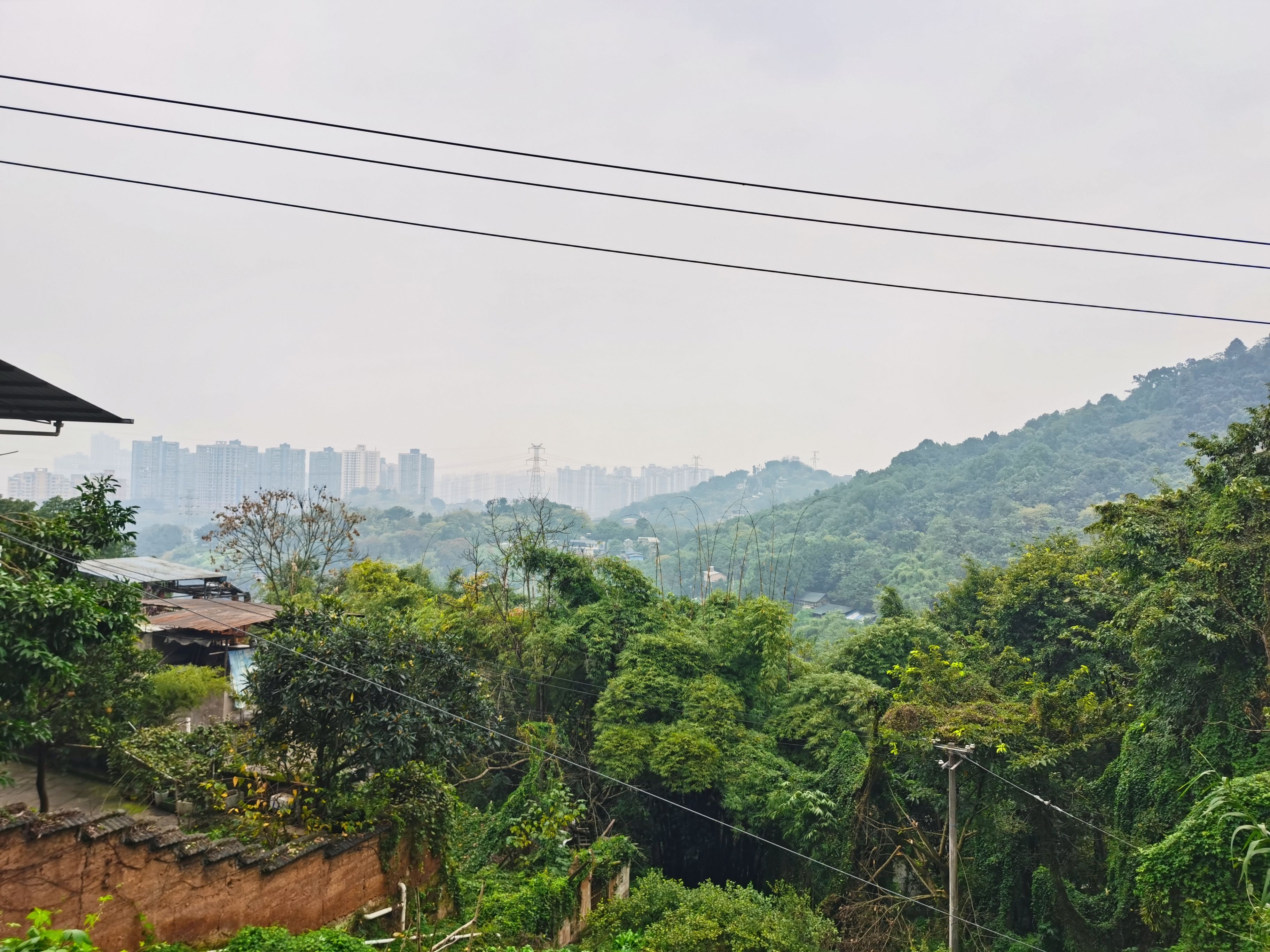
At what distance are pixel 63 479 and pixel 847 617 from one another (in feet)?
184

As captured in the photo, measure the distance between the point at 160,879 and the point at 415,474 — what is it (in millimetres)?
78287

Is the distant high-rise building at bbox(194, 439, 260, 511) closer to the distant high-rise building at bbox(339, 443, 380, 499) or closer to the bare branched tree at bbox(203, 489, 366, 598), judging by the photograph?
the distant high-rise building at bbox(339, 443, 380, 499)

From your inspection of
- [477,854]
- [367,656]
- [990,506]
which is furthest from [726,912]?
[990,506]

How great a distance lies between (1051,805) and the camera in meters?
8.74

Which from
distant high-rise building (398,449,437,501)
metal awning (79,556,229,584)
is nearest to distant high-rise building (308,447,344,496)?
distant high-rise building (398,449,437,501)

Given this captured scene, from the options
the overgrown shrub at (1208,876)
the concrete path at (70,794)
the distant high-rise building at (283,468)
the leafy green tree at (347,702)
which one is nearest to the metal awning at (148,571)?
the concrete path at (70,794)

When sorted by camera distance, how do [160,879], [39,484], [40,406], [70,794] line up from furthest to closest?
[39,484] → [70,794] → [160,879] → [40,406]

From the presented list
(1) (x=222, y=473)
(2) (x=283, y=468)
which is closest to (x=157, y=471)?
(1) (x=222, y=473)

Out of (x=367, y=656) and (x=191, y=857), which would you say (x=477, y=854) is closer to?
(x=367, y=656)

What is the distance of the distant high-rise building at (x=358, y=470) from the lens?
69875mm

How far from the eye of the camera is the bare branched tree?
19.4 m

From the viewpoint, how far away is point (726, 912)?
773 centimetres

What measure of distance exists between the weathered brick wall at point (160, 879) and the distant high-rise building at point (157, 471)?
66770mm

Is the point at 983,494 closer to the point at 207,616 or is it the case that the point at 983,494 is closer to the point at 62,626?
the point at 207,616
